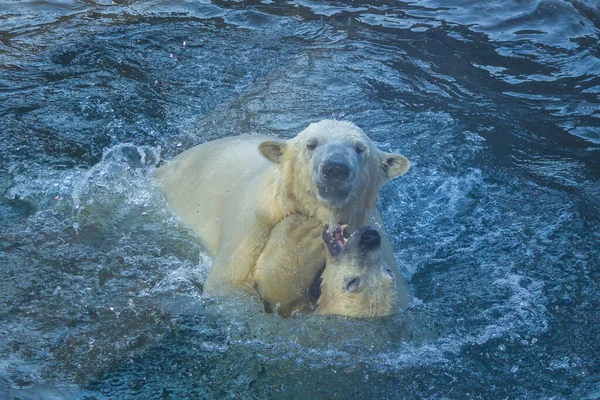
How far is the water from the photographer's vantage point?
441 centimetres

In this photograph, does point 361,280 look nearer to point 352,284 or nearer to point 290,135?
point 352,284

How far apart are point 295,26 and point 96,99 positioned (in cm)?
290

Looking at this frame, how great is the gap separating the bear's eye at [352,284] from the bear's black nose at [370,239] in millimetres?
211

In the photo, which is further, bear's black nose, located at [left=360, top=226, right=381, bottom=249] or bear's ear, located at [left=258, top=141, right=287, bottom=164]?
bear's ear, located at [left=258, top=141, right=287, bottom=164]

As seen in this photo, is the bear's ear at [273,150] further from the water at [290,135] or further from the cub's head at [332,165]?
the water at [290,135]

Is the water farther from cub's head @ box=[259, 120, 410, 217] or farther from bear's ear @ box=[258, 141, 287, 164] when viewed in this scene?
bear's ear @ box=[258, 141, 287, 164]

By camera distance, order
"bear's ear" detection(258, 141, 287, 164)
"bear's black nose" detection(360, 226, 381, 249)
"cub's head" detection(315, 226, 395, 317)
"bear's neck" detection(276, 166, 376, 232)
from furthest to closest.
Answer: "bear's ear" detection(258, 141, 287, 164) → "bear's neck" detection(276, 166, 376, 232) → "cub's head" detection(315, 226, 395, 317) → "bear's black nose" detection(360, 226, 381, 249)

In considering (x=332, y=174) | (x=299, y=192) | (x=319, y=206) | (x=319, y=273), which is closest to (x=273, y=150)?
(x=299, y=192)

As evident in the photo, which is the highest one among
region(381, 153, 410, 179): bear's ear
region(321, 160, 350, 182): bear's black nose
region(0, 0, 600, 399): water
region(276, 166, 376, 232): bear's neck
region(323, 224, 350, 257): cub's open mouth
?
region(321, 160, 350, 182): bear's black nose

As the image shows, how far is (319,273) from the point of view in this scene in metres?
4.62

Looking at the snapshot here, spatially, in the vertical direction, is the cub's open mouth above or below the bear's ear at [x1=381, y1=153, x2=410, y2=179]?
below

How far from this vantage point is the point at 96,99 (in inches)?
284

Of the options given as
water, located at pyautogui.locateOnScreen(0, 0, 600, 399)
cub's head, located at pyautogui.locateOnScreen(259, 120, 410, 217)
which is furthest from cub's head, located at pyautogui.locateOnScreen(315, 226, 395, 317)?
cub's head, located at pyautogui.locateOnScreen(259, 120, 410, 217)

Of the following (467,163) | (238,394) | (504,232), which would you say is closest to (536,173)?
(467,163)
